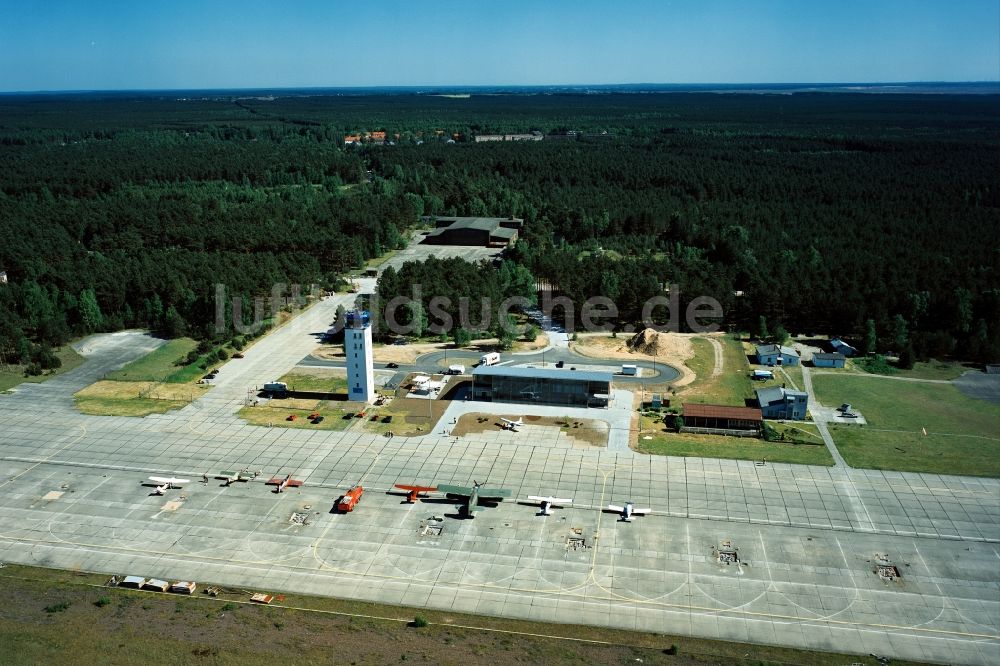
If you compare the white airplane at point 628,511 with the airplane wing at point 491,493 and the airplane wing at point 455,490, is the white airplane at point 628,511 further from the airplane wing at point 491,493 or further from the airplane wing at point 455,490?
the airplane wing at point 455,490

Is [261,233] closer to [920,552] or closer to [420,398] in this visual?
[420,398]

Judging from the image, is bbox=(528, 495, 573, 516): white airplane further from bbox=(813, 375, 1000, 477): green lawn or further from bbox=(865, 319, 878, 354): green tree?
bbox=(865, 319, 878, 354): green tree

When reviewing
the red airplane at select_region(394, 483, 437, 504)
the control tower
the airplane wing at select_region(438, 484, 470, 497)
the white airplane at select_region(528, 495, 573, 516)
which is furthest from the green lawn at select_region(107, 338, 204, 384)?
the white airplane at select_region(528, 495, 573, 516)

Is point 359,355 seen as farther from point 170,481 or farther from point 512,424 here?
point 170,481

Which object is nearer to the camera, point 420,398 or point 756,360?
point 420,398

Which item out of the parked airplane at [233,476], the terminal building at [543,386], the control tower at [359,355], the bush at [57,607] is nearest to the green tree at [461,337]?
the terminal building at [543,386]

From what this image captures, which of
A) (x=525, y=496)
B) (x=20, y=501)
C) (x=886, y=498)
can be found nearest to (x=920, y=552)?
(x=886, y=498)

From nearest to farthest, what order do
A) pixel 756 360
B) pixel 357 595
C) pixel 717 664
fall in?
pixel 717 664, pixel 357 595, pixel 756 360

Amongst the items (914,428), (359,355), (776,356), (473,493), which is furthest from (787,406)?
(359,355)
